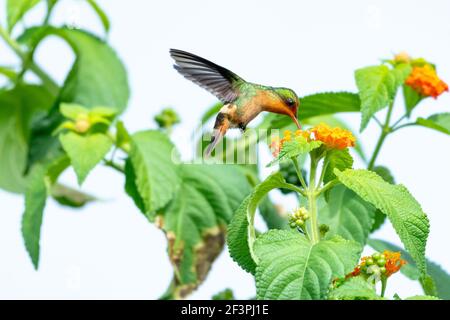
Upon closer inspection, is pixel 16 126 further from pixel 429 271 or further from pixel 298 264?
pixel 298 264

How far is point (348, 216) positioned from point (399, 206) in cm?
37

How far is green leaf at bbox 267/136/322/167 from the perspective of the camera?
1006mm

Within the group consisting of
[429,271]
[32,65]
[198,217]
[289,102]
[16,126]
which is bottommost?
[429,271]

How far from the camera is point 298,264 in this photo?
982 mm

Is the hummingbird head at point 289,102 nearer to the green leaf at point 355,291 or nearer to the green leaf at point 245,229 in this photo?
the green leaf at point 245,229

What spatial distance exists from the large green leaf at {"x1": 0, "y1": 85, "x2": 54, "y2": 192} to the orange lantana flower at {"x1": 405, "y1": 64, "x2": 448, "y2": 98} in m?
1.00

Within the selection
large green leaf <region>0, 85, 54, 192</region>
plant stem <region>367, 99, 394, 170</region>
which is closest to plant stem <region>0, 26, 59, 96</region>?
large green leaf <region>0, 85, 54, 192</region>

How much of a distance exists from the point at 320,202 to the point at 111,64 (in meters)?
0.94

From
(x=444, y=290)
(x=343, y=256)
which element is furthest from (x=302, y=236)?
(x=444, y=290)

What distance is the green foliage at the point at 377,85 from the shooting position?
4.67 ft

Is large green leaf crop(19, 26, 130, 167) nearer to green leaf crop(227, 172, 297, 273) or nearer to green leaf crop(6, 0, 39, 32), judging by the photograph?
green leaf crop(6, 0, 39, 32)

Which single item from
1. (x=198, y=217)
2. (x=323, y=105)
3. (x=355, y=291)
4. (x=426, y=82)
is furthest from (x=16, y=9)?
(x=355, y=291)

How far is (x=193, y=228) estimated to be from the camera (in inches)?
72.1

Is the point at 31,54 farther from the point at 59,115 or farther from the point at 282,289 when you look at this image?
the point at 282,289
